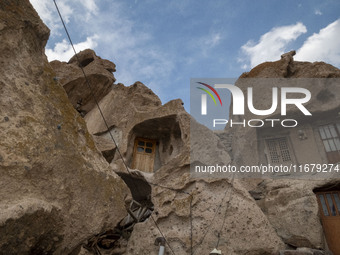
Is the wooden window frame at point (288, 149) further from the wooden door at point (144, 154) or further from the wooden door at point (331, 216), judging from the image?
the wooden door at point (144, 154)

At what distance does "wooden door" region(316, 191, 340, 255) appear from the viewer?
7.43 metres

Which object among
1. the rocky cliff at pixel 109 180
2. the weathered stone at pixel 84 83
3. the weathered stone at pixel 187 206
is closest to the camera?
the rocky cliff at pixel 109 180

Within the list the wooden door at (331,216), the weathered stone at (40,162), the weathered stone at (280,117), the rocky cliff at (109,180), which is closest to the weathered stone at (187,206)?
the rocky cliff at (109,180)

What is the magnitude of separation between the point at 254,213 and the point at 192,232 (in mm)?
1808

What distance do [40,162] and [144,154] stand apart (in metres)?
8.78

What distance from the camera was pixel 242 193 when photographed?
7.57m

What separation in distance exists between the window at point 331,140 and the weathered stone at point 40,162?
1195 cm

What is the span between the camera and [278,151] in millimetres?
13727

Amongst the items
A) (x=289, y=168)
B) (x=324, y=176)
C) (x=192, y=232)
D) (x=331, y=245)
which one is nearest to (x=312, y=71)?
(x=289, y=168)

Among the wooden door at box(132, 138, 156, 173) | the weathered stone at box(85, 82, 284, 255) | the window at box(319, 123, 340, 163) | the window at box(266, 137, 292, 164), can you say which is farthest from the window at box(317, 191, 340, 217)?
the wooden door at box(132, 138, 156, 173)

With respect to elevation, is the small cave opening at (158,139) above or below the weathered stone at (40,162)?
above

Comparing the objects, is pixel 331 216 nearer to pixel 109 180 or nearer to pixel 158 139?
pixel 109 180

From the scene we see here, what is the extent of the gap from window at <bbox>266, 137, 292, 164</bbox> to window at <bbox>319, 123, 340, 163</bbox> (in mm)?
1713

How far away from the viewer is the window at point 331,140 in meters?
12.4
